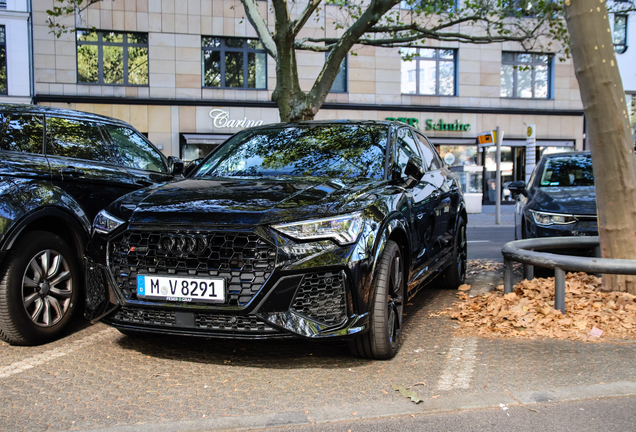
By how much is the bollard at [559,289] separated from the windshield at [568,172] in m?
3.35

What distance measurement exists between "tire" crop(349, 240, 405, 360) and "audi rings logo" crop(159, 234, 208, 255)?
3.60 ft

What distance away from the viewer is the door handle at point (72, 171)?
4.75 m

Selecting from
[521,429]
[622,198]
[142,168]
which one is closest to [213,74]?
[142,168]

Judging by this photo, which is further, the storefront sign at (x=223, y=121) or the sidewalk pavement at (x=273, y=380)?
the storefront sign at (x=223, y=121)

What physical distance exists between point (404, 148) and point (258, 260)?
84.4 inches

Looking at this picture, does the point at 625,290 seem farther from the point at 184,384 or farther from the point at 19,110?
the point at 19,110

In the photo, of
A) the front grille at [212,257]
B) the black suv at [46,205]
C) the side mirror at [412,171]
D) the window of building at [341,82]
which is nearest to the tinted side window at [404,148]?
the side mirror at [412,171]

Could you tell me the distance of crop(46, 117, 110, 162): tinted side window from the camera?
16.4 ft

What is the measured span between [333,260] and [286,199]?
1.78 feet

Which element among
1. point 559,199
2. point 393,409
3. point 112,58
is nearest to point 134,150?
point 393,409

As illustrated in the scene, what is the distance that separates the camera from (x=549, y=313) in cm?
489

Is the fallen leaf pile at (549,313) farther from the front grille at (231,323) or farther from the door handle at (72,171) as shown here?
the door handle at (72,171)

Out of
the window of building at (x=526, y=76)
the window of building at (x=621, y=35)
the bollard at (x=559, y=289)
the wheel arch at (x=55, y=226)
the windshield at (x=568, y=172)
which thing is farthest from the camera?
the window of building at (x=621, y=35)

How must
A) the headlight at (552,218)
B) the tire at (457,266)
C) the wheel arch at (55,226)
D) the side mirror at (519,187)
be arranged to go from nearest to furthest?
the wheel arch at (55,226) < the tire at (457,266) < the headlight at (552,218) < the side mirror at (519,187)
